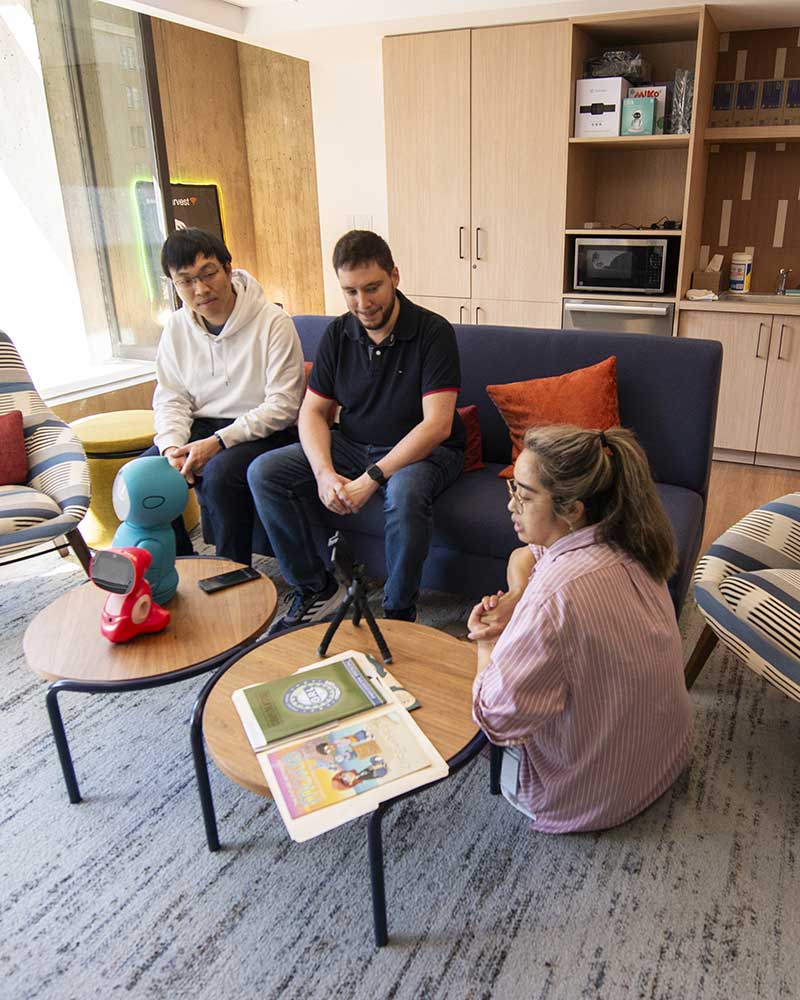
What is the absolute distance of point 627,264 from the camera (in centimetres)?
390

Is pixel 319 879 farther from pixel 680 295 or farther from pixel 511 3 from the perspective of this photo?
pixel 511 3

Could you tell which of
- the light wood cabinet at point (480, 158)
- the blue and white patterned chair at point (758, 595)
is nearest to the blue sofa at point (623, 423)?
the blue and white patterned chair at point (758, 595)

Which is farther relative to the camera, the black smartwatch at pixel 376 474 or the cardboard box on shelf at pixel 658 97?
the cardboard box on shelf at pixel 658 97

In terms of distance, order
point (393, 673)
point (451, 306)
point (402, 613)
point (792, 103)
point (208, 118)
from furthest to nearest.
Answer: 1. point (208, 118)
2. point (451, 306)
3. point (792, 103)
4. point (402, 613)
5. point (393, 673)

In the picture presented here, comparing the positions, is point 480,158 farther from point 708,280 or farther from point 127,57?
point 127,57

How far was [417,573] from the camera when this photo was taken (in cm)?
228

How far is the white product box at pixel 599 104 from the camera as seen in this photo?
3.76 m

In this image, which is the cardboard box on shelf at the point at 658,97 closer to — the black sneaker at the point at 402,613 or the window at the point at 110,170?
the window at the point at 110,170

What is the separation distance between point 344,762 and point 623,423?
1553 millimetres

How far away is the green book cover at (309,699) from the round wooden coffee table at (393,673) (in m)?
0.05

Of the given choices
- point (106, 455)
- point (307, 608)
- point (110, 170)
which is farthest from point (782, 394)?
point (110, 170)

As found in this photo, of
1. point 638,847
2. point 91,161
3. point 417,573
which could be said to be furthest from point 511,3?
point 638,847

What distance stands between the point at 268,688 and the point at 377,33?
3909 mm

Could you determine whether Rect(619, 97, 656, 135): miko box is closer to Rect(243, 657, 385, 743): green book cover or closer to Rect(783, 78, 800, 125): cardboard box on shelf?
Rect(783, 78, 800, 125): cardboard box on shelf
